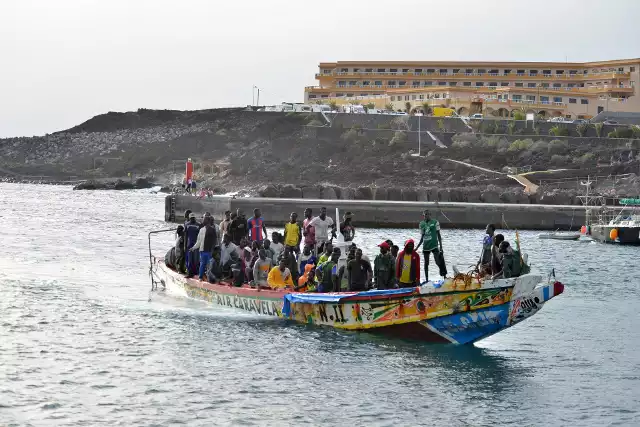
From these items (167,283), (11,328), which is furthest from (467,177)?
(11,328)

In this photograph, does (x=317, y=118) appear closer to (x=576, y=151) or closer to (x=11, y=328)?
(x=576, y=151)

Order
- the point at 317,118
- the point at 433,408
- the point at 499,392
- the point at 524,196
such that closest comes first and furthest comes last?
the point at 433,408 < the point at 499,392 < the point at 524,196 < the point at 317,118

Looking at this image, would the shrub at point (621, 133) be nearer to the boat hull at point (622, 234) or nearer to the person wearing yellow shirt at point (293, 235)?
the boat hull at point (622, 234)

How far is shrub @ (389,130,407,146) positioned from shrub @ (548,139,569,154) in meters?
15.8

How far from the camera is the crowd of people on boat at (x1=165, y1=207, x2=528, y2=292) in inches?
935

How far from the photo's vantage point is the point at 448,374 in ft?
72.6

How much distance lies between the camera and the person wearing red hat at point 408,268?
2361cm

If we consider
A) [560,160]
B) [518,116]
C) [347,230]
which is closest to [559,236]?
[347,230]

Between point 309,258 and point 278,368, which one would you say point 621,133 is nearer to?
point 309,258

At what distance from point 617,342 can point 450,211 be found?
141ft

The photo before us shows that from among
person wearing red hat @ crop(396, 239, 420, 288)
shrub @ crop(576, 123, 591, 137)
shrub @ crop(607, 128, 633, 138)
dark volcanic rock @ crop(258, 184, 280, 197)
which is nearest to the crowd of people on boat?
person wearing red hat @ crop(396, 239, 420, 288)

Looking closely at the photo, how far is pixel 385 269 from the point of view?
2389 cm

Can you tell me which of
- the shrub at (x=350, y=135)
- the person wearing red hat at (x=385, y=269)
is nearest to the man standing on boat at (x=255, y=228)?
the person wearing red hat at (x=385, y=269)

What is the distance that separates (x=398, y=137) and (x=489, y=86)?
108ft
